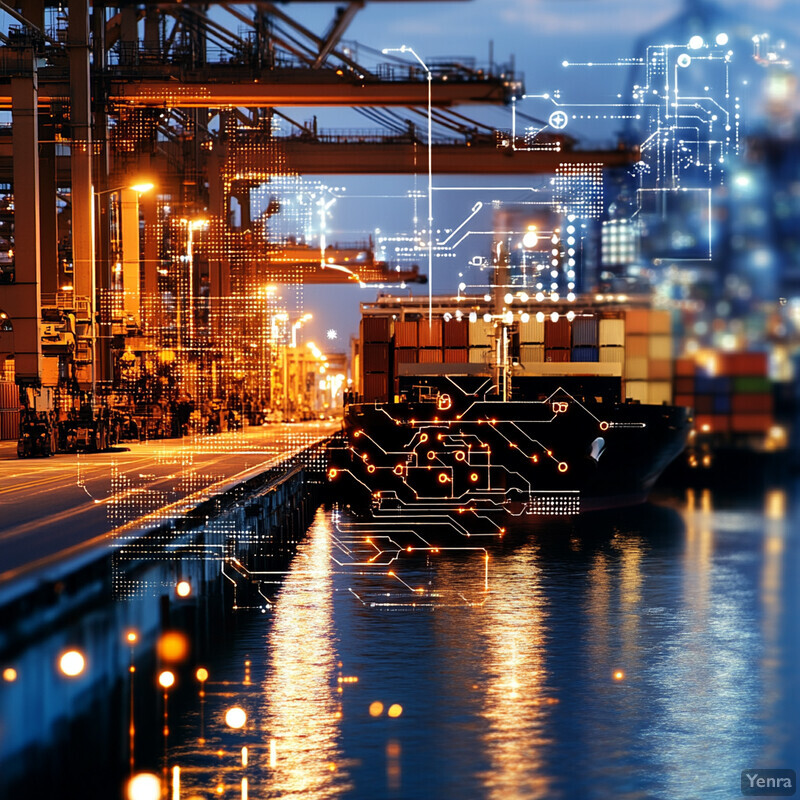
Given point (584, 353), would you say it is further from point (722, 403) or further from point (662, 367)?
point (722, 403)

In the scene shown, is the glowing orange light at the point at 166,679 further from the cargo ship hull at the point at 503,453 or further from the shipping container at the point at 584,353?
the shipping container at the point at 584,353

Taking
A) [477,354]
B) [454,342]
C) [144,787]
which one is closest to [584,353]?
[477,354]

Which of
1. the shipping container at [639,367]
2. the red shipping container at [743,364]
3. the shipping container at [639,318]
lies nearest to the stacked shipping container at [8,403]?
the shipping container at [639,367]

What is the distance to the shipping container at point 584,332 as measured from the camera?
1270 inches

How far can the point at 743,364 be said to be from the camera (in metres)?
2.02

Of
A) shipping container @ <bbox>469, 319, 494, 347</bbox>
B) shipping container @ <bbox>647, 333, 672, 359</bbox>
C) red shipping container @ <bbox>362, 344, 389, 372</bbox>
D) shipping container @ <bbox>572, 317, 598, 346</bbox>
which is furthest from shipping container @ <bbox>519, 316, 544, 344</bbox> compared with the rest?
shipping container @ <bbox>647, 333, 672, 359</bbox>

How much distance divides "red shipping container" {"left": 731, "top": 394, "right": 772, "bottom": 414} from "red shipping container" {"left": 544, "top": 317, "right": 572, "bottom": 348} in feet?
103

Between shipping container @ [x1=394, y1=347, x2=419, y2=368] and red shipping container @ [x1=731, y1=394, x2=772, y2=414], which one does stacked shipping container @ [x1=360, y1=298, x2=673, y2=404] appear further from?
red shipping container @ [x1=731, y1=394, x2=772, y2=414]

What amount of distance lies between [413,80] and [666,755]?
1297 inches

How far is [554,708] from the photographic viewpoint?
930cm

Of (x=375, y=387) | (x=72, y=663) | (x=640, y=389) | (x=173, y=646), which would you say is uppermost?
(x=640, y=389)

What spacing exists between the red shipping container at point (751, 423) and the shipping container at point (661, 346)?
176 millimetres

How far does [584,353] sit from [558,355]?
1.08 metres

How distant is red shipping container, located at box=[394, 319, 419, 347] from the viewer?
36.7m
